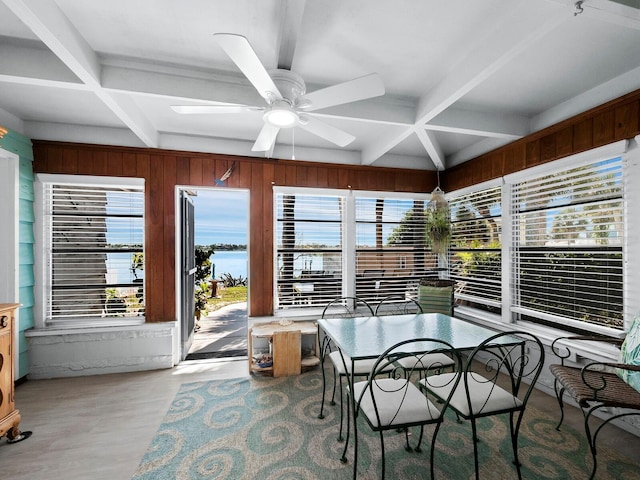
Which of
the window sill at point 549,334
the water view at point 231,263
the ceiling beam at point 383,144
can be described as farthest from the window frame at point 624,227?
the water view at point 231,263

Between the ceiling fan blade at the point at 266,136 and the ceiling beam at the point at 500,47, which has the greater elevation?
the ceiling beam at the point at 500,47

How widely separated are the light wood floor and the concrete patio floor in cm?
48

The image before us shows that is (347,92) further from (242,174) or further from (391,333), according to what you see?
(242,174)

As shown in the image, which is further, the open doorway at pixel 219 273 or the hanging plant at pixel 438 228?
the open doorway at pixel 219 273

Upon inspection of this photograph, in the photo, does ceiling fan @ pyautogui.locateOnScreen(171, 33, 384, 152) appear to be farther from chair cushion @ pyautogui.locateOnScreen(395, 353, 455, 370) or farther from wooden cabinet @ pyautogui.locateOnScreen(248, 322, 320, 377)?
wooden cabinet @ pyautogui.locateOnScreen(248, 322, 320, 377)

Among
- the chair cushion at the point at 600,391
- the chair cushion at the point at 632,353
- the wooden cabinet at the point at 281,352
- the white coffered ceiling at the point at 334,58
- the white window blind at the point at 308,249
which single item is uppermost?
the white coffered ceiling at the point at 334,58

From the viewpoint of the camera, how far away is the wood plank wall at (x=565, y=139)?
2.28 meters

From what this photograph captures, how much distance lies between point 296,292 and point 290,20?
3.01m

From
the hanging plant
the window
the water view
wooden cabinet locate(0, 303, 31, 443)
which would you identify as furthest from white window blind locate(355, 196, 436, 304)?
the water view

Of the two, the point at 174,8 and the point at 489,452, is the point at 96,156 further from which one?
the point at 489,452

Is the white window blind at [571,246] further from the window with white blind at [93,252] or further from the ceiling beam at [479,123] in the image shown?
the window with white blind at [93,252]

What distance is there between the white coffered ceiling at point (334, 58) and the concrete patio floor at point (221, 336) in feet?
9.02

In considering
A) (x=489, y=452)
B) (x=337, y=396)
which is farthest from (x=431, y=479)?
(x=337, y=396)

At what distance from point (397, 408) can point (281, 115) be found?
6.40ft
